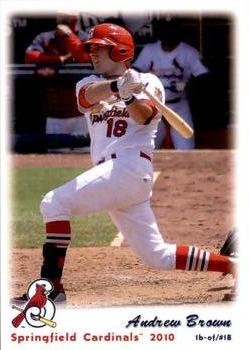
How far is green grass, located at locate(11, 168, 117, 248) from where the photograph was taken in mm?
8297

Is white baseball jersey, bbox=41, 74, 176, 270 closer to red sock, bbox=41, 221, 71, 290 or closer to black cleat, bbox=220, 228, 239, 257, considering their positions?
red sock, bbox=41, 221, 71, 290

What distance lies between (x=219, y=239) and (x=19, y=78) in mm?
5961

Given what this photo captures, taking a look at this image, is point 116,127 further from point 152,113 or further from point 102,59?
point 102,59

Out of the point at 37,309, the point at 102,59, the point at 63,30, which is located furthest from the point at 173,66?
the point at 37,309

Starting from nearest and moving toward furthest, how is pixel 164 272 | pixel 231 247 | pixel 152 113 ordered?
pixel 152 113 < pixel 231 247 < pixel 164 272

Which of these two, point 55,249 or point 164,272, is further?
point 164,272

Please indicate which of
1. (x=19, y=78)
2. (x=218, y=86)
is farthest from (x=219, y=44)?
(x=19, y=78)

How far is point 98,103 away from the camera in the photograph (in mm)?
5551

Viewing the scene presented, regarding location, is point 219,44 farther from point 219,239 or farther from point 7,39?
point 219,239

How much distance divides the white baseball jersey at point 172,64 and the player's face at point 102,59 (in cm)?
698

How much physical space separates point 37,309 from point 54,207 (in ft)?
1.70

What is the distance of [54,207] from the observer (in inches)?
219

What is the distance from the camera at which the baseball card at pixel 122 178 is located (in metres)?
5.38

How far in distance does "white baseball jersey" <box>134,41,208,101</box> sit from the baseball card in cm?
2
